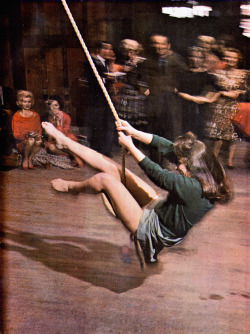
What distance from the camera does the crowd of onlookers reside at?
5.85 ft

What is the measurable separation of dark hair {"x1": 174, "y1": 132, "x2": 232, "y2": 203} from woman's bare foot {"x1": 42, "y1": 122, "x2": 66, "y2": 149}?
2.04 feet

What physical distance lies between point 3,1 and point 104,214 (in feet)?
4.19

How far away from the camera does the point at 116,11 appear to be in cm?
183

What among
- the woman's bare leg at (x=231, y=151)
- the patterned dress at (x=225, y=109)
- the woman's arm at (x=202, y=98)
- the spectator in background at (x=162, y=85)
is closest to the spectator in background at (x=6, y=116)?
the spectator in background at (x=162, y=85)

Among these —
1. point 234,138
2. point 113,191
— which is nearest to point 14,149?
point 113,191

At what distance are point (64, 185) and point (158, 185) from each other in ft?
1.77

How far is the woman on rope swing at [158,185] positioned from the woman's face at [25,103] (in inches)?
5.6

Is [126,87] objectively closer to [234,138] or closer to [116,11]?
[116,11]

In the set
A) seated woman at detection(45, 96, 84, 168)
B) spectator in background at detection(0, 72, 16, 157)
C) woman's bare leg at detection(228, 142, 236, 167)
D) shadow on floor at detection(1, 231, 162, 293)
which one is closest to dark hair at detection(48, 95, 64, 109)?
seated woman at detection(45, 96, 84, 168)

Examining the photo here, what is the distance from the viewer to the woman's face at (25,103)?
6.59 ft

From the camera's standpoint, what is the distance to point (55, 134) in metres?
2.02

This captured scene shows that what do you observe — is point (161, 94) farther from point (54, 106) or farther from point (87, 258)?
point (87, 258)

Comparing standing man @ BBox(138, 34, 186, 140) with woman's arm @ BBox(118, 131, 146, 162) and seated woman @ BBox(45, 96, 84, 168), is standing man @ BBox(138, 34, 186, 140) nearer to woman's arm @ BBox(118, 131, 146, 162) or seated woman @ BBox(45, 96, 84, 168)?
woman's arm @ BBox(118, 131, 146, 162)

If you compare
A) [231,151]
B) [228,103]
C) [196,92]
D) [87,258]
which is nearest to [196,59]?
[196,92]
